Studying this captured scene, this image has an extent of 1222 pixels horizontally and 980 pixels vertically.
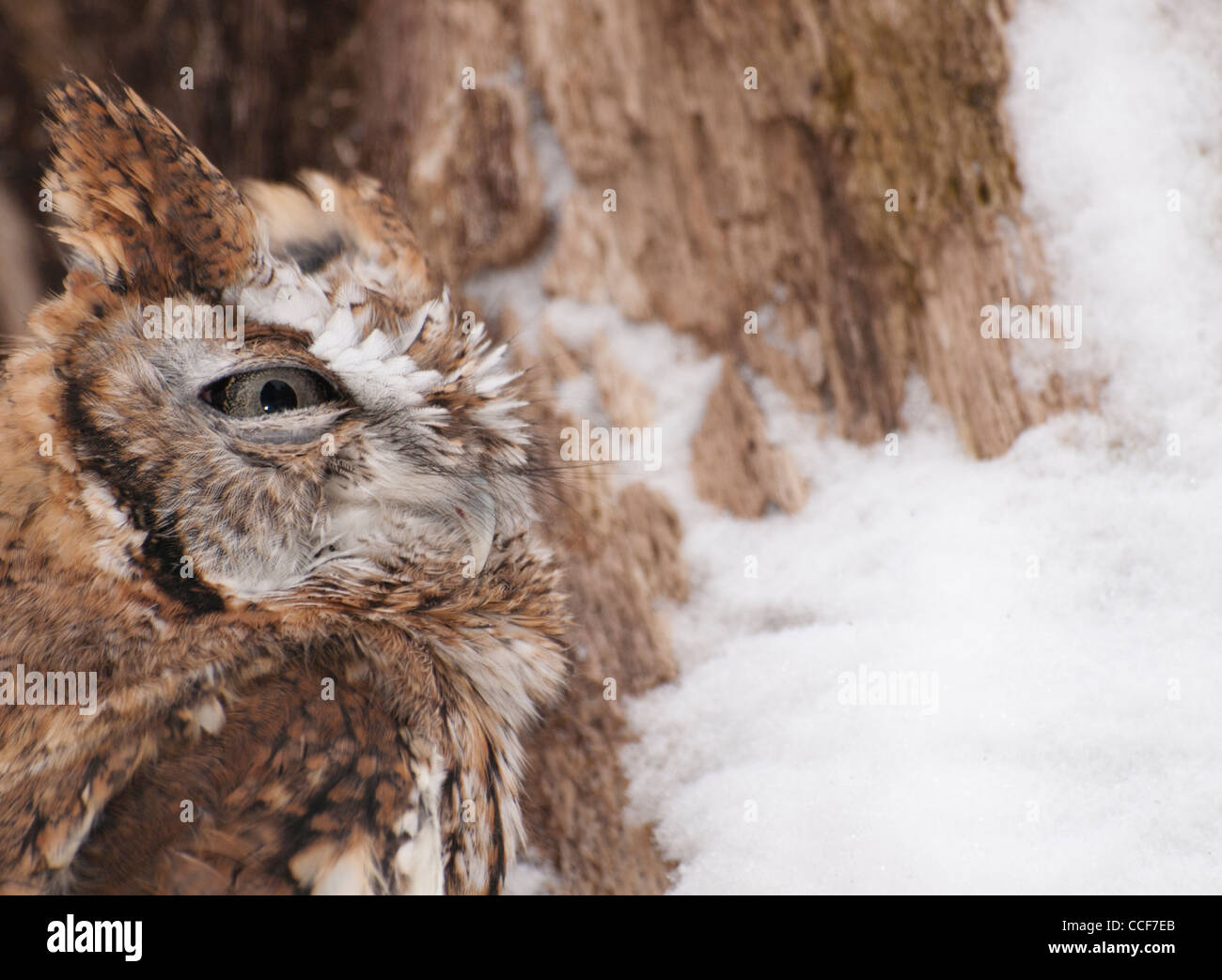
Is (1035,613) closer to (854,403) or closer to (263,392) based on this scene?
(854,403)

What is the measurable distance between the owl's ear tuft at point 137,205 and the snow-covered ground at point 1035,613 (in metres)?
1.37

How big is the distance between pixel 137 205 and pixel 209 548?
0.64 metres

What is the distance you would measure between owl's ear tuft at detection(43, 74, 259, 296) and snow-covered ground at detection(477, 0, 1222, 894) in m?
1.37

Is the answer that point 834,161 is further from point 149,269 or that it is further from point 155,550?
point 155,550

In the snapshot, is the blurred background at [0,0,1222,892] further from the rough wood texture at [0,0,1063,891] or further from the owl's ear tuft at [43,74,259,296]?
the owl's ear tuft at [43,74,259,296]

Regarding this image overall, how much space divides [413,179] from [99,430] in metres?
1.34

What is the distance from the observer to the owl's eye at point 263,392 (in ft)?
5.07

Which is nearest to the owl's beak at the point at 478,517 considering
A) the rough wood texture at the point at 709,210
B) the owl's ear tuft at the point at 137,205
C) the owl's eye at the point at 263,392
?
the owl's eye at the point at 263,392

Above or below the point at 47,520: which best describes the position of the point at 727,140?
above

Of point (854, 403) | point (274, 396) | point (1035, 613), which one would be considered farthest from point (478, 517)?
point (1035, 613)

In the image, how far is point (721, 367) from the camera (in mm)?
2412

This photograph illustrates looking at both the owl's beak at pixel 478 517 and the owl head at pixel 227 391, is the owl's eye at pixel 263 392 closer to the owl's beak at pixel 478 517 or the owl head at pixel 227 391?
the owl head at pixel 227 391

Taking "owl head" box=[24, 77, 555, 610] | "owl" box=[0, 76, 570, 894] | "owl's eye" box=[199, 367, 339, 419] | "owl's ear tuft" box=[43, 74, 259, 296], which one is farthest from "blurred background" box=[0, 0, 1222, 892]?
"owl's eye" box=[199, 367, 339, 419]

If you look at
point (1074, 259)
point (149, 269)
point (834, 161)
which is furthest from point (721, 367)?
point (149, 269)
